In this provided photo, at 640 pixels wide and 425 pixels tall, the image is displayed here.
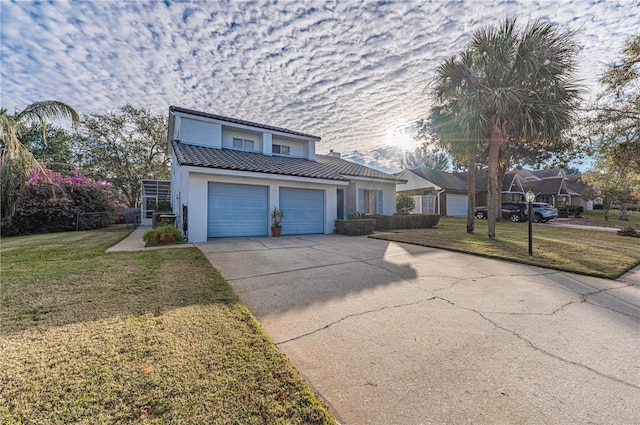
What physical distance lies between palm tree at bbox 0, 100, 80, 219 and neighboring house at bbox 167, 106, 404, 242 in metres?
3.93

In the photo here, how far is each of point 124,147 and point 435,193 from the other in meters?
29.3

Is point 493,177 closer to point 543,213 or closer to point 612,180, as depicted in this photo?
point 612,180

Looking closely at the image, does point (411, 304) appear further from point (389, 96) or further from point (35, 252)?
point (389, 96)

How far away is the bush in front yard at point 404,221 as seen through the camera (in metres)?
14.4

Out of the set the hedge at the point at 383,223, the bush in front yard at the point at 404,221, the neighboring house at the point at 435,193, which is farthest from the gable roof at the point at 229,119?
the neighboring house at the point at 435,193

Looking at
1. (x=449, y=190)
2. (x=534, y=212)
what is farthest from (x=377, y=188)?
(x=534, y=212)

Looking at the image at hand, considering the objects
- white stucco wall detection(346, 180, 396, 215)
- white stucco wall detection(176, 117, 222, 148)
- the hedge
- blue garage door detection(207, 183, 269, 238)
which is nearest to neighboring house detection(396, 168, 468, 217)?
white stucco wall detection(346, 180, 396, 215)

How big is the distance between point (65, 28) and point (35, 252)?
6.40 meters

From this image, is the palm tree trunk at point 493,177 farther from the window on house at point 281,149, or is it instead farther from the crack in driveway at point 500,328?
the window on house at point 281,149

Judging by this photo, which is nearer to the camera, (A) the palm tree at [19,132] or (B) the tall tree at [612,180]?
(A) the palm tree at [19,132]

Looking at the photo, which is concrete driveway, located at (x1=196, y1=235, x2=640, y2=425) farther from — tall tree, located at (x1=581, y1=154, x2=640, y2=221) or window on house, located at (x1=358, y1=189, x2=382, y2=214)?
tall tree, located at (x1=581, y1=154, x2=640, y2=221)

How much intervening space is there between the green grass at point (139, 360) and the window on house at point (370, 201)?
12.1m

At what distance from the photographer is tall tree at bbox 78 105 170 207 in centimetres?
2208

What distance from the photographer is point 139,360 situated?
85.8 inches
